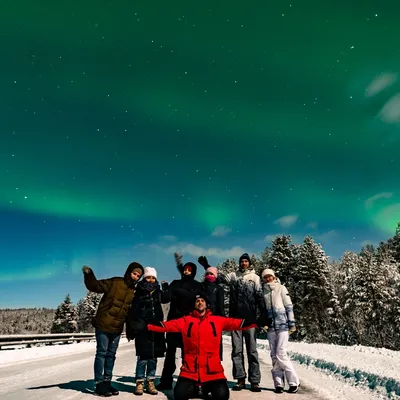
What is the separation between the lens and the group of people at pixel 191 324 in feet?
17.9

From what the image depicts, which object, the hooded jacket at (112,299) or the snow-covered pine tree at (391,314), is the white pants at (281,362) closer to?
the hooded jacket at (112,299)

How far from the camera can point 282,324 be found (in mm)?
6672

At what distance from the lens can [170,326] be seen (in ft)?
19.0

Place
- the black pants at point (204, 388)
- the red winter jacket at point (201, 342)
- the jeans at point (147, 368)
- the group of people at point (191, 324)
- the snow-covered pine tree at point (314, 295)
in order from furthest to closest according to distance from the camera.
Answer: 1. the snow-covered pine tree at point (314, 295)
2. the jeans at point (147, 368)
3. the group of people at point (191, 324)
4. the red winter jacket at point (201, 342)
5. the black pants at point (204, 388)

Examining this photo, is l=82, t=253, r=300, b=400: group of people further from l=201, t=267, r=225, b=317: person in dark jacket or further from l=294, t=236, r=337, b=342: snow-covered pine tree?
l=294, t=236, r=337, b=342: snow-covered pine tree

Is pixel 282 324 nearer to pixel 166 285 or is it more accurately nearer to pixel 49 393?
pixel 166 285

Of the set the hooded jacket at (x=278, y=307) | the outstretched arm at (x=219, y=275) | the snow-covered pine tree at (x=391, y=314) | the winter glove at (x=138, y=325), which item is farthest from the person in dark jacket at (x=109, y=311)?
the snow-covered pine tree at (x=391, y=314)

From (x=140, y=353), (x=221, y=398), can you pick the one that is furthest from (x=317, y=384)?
(x=140, y=353)

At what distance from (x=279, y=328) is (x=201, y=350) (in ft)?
6.02

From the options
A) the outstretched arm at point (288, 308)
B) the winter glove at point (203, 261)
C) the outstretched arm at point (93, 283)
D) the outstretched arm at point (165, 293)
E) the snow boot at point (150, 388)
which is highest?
the winter glove at point (203, 261)

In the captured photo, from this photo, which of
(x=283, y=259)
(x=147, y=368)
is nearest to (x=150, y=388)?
(x=147, y=368)

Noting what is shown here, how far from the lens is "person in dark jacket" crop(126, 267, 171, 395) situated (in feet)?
20.3

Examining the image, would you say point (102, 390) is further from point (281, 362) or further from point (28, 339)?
point (28, 339)

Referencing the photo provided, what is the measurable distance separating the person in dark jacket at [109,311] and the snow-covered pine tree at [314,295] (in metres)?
35.0
